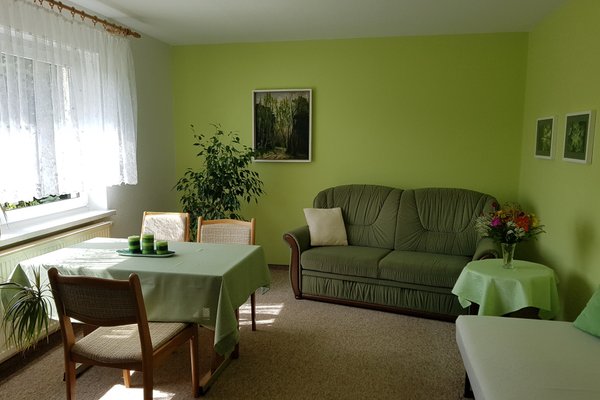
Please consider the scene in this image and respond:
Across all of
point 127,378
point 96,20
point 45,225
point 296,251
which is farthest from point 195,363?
point 96,20

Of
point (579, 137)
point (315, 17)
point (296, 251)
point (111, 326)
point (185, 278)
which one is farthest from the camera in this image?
point (296, 251)

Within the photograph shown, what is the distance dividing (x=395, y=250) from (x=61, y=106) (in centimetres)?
307

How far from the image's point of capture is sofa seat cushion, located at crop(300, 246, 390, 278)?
3.91 meters

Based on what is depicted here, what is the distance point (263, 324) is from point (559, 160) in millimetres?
2630

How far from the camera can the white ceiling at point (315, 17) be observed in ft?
11.7

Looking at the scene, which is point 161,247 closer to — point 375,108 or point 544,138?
point 375,108

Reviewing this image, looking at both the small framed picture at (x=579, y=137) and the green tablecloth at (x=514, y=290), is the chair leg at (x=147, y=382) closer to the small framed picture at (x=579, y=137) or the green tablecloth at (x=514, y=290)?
the green tablecloth at (x=514, y=290)

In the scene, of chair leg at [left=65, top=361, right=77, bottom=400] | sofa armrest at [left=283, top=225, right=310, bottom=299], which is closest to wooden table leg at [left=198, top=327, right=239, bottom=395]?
chair leg at [left=65, top=361, right=77, bottom=400]

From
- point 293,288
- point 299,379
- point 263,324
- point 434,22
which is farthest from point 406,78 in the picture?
point 299,379

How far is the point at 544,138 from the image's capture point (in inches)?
148

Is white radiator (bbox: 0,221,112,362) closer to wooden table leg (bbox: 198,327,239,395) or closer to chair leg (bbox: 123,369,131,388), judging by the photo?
chair leg (bbox: 123,369,131,388)

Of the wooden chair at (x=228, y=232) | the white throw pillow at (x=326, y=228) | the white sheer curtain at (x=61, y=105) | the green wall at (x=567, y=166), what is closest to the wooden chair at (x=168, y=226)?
the wooden chair at (x=228, y=232)

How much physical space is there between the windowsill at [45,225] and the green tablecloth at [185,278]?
371mm

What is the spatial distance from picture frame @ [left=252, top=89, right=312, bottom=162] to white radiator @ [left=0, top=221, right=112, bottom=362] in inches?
73.5
